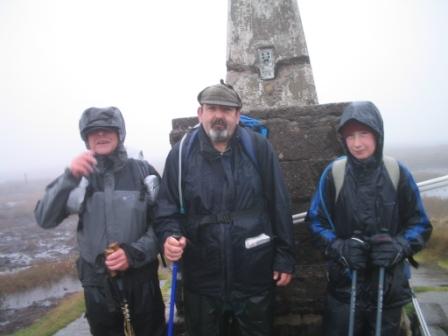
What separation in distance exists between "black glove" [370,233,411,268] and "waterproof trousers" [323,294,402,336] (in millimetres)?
463

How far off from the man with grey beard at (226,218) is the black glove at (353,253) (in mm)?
427

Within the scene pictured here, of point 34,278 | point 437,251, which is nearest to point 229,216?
point 437,251

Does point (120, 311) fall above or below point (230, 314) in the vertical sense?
above

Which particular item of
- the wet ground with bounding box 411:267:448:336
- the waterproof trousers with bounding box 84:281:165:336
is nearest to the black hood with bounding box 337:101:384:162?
the waterproof trousers with bounding box 84:281:165:336

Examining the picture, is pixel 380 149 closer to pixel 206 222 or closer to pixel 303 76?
pixel 206 222

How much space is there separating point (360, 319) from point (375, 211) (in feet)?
3.13

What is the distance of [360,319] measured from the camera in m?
3.11

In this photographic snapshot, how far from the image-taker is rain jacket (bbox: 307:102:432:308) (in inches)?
118

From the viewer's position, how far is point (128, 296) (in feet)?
10.5

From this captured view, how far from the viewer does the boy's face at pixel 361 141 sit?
3.05m

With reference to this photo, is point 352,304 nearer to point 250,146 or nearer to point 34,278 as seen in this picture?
point 250,146

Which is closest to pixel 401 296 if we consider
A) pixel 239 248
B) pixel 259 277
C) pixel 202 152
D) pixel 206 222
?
pixel 259 277

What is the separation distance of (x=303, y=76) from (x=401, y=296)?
308cm

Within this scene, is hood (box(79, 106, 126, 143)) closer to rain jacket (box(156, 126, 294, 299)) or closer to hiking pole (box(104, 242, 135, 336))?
rain jacket (box(156, 126, 294, 299))
